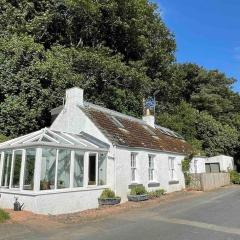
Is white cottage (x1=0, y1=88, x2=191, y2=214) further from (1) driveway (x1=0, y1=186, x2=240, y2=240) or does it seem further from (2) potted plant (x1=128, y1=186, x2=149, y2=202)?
(1) driveway (x1=0, y1=186, x2=240, y2=240)

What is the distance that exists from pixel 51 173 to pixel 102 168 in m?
4.12

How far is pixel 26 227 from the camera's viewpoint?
41.0ft

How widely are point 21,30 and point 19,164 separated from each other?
18662 mm

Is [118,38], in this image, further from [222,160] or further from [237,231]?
[237,231]

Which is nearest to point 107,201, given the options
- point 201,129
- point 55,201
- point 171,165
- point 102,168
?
point 102,168

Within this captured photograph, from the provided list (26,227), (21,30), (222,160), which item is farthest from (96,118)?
(222,160)

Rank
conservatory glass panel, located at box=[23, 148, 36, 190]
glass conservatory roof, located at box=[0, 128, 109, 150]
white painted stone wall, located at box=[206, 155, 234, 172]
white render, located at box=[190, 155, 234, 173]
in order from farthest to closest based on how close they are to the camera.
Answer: white painted stone wall, located at box=[206, 155, 234, 172], white render, located at box=[190, 155, 234, 173], glass conservatory roof, located at box=[0, 128, 109, 150], conservatory glass panel, located at box=[23, 148, 36, 190]

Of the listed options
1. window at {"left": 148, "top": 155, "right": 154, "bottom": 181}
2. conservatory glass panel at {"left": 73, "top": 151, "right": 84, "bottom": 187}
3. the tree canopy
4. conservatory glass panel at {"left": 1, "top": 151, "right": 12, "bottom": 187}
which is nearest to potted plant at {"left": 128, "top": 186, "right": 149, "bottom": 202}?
window at {"left": 148, "top": 155, "right": 154, "bottom": 181}

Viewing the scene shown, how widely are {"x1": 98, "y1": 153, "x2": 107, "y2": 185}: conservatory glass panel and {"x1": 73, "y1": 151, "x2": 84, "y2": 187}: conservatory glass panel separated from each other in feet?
5.66

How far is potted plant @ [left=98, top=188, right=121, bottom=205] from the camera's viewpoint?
18559 millimetres

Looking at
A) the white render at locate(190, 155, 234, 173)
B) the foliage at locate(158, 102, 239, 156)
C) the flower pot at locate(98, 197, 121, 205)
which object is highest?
the foliage at locate(158, 102, 239, 156)

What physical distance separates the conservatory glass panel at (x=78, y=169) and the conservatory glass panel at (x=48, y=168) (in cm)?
146

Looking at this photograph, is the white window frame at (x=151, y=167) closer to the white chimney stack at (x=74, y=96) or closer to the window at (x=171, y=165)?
the window at (x=171, y=165)

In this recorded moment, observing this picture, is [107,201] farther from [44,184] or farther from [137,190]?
[44,184]
